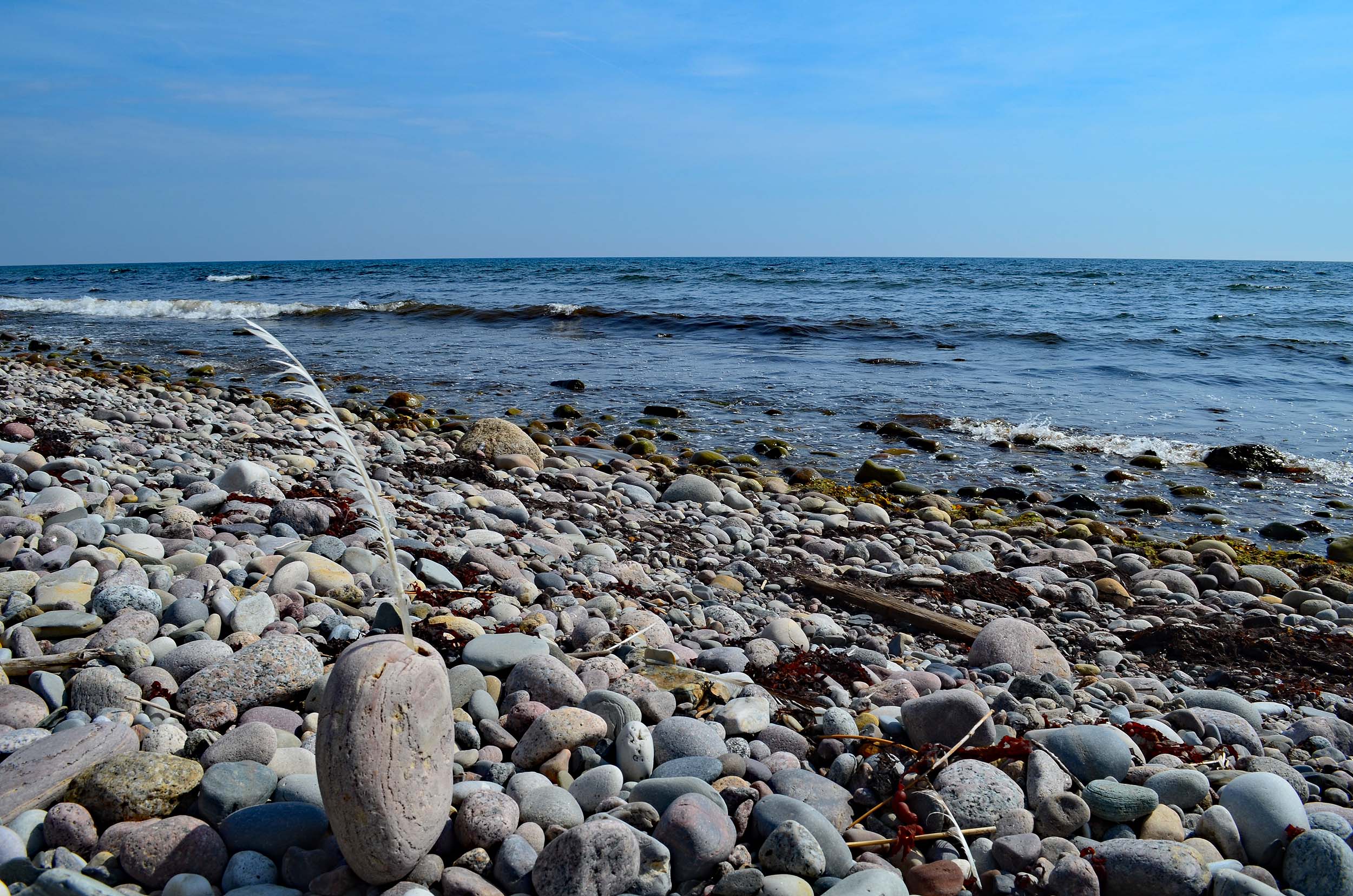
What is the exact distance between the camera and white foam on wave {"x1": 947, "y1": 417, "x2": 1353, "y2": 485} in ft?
28.3

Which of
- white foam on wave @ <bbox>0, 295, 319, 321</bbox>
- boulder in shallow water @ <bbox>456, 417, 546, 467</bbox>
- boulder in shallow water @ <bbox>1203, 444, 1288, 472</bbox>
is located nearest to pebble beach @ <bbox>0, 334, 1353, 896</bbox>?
boulder in shallow water @ <bbox>456, 417, 546, 467</bbox>

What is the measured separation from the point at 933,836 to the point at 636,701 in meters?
1.01

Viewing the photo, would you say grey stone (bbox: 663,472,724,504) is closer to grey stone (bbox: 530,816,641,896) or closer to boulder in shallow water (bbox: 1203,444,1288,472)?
Answer: grey stone (bbox: 530,816,641,896)

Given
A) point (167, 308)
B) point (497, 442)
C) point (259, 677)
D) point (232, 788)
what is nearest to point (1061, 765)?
point (232, 788)

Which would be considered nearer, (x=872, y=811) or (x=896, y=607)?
(x=872, y=811)

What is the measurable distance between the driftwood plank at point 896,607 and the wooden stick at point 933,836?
6.19 feet

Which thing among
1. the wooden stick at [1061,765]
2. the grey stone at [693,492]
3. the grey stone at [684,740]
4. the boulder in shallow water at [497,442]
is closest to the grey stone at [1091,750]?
the wooden stick at [1061,765]

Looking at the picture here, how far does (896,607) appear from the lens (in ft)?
14.8

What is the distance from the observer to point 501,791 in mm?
2262

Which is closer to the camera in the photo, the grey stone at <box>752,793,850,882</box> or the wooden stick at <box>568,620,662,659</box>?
the grey stone at <box>752,793,850,882</box>

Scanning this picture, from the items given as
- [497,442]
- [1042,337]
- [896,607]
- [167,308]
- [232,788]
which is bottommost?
[896,607]

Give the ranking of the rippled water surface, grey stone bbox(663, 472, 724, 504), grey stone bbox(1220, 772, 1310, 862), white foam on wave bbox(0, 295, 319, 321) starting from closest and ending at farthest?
grey stone bbox(1220, 772, 1310, 862) < grey stone bbox(663, 472, 724, 504) < the rippled water surface < white foam on wave bbox(0, 295, 319, 321)

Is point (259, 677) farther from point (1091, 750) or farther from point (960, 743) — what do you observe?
point (1091, 750)

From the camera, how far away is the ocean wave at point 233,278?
4650 cm
